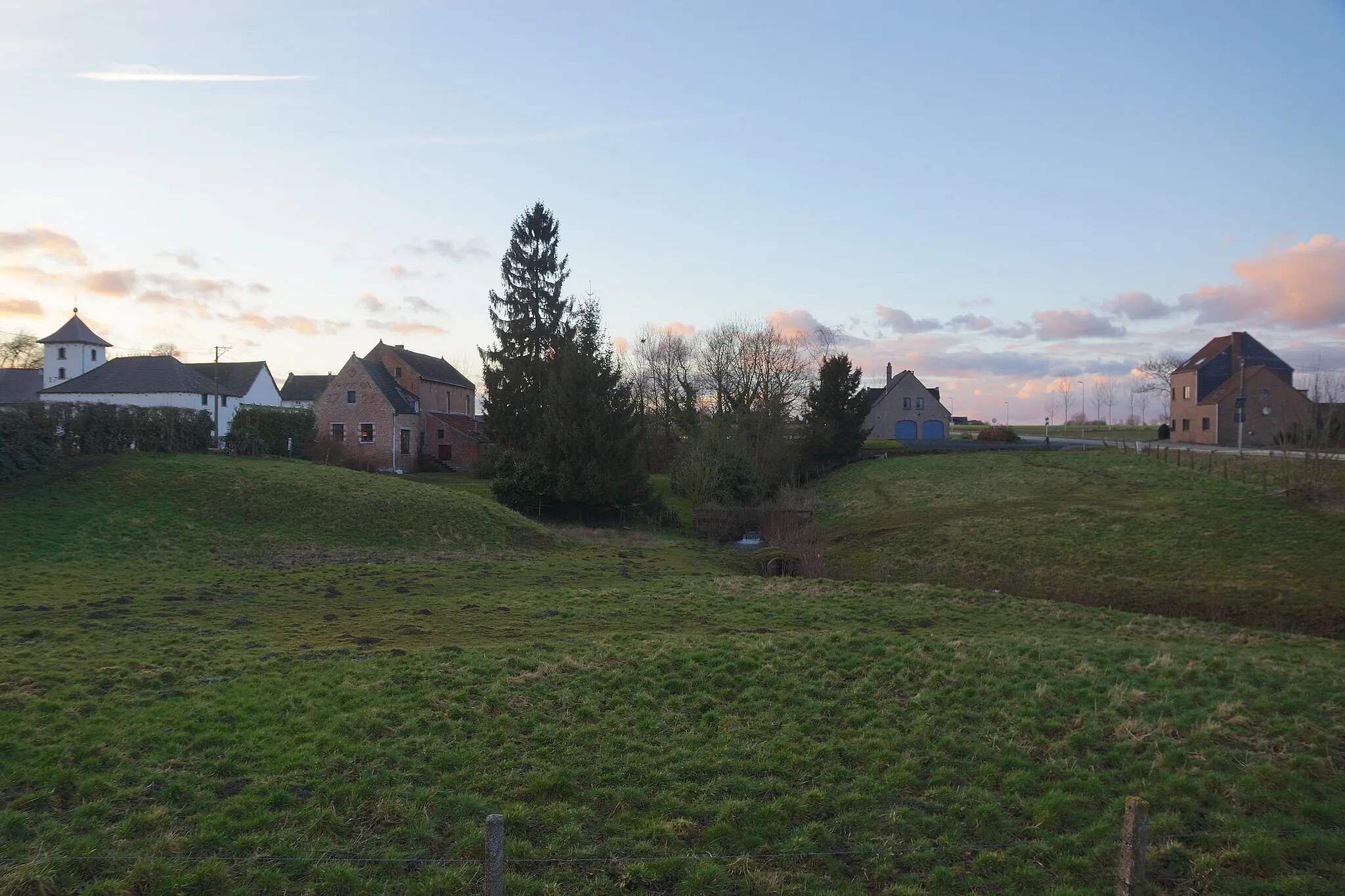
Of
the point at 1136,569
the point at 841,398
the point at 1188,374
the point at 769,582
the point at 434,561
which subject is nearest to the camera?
the point at 769,582

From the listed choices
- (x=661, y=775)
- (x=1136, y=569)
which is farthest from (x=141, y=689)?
(x=1136, y=569)

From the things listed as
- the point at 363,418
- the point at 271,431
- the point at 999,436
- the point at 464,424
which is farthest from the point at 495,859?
the point at 999,436

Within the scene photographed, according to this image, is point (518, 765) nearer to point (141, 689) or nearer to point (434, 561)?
point (141, 689)

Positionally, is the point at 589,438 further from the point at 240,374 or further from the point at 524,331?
the point at 240,374

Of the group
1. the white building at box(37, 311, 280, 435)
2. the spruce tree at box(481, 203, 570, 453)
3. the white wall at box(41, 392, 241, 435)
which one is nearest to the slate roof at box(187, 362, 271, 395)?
the white building at box(37, 311, 280, 435)

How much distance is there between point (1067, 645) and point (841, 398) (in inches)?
1731

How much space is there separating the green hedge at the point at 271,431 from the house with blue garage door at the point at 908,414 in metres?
53.7

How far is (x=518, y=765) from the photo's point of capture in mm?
7977

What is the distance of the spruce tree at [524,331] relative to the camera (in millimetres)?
46375

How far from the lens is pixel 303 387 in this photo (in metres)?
81.3

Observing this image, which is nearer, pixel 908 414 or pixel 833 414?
pixel 833 414

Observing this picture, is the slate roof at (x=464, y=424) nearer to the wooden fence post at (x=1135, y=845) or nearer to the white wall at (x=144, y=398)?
the white wall at (x=144, y=398)

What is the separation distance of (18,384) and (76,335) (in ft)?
20.4

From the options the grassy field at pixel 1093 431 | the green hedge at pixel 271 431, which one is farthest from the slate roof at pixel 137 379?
the grassy field at pixel 1093 431
